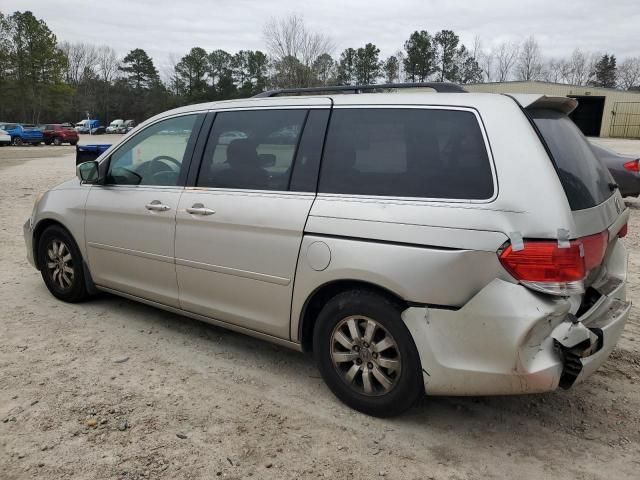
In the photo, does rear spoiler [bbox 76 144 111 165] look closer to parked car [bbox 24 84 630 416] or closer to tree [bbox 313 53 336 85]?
parked car [bbox 24 84 630 416]

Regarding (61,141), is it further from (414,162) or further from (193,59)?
(193,59)

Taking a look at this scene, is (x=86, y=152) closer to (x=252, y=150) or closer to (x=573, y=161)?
(x=252, y=150)

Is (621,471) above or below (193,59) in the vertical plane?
below

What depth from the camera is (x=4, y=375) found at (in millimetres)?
3529

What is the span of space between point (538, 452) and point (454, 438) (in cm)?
43

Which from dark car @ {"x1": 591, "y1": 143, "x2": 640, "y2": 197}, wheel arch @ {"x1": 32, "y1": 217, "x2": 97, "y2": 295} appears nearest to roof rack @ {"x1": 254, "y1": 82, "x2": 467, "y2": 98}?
wheel arch @ {"x1": 32, "y1": 217, "x2": 97, "y2": 295}

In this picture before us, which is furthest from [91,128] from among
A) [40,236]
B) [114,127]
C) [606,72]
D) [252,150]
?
[606,72]

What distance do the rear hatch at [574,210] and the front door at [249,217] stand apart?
1.27 m

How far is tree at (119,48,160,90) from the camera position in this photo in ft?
279

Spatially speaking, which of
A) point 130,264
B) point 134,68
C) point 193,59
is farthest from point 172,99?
point 130,264

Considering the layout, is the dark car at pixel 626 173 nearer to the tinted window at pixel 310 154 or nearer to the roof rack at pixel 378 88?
the roof rack at pixel 378 88

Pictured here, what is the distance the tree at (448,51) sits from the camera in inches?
3061

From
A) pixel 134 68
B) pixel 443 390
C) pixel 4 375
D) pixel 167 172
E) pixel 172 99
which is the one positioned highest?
pixel 134 68

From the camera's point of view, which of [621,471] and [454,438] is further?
[454,438]
